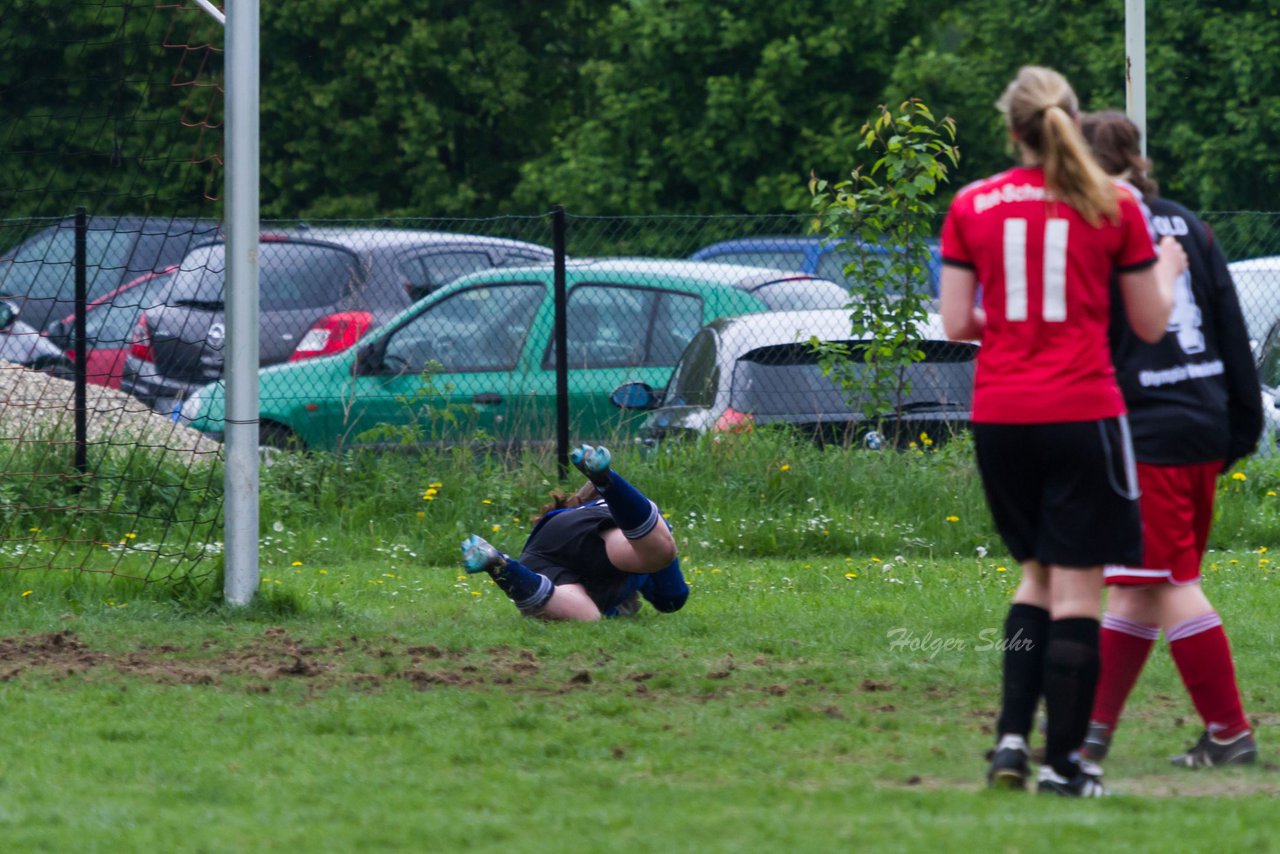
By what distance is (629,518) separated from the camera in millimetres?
6809

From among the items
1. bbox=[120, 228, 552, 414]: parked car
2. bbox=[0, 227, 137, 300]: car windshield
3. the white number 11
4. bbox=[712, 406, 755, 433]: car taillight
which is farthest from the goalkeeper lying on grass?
bbox=[0, 227, 137, 300]: car windshield

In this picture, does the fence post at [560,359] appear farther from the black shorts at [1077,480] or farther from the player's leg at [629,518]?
the black shorts at [1077,480]

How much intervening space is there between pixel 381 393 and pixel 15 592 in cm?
333

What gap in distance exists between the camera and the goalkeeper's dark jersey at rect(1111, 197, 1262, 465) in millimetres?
4543

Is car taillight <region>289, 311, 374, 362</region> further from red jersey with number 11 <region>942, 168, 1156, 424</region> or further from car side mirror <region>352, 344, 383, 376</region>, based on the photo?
red jersey with number 11 <region>942, 168, 1156, 424</region>

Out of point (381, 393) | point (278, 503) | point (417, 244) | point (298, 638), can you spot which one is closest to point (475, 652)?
point (298, 638)

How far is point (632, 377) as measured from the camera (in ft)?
36.7

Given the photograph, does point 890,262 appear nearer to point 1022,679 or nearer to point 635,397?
point 635,397

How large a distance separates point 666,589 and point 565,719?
6.39ft

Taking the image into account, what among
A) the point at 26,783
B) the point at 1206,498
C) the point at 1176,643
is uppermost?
the point at 1206,498

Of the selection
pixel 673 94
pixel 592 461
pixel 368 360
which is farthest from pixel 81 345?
pixel 673 94

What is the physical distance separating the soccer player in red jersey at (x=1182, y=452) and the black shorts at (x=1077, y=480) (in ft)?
A: 1.26

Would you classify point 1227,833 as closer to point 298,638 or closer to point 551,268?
point 298,638

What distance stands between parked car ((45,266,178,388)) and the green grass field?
116 inches
